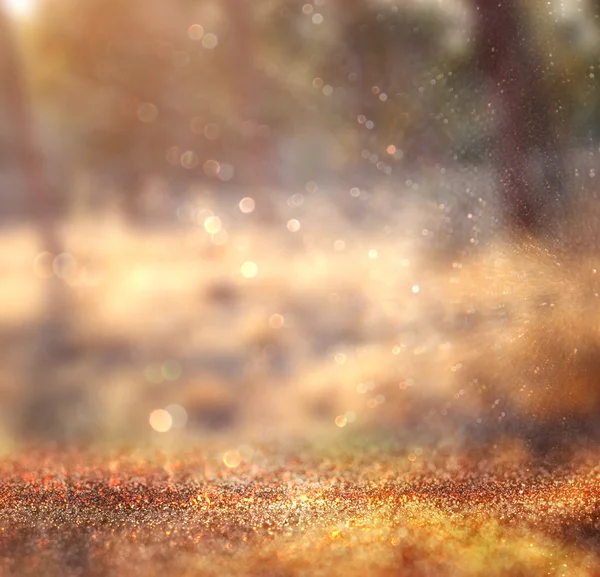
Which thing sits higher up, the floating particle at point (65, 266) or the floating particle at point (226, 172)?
the floating particle at point (226, 172)

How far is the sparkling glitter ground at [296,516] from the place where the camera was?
28.5 inches

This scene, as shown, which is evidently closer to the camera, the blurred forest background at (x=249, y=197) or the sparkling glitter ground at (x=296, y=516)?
the sparkling glitter ground at (x=296, y=516)

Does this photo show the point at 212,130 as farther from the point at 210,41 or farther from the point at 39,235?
the point at 39,235

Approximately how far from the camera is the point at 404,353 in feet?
5.87

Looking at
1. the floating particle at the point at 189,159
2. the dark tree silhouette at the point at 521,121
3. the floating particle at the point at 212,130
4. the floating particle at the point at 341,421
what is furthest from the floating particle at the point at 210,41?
the dark tree silhouette at the point at 521,121

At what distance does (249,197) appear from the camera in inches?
174

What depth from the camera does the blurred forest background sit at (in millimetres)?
1327

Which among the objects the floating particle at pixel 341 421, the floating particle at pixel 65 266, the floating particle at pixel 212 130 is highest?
the floating particle at pixel 212 130

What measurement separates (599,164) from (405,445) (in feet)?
1.68

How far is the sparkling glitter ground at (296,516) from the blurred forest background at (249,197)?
0.32m

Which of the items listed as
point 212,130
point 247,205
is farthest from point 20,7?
point 247,205

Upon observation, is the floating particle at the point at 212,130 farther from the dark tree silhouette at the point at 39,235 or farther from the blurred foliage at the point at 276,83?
the dark tree silhouette at the point at 39,235

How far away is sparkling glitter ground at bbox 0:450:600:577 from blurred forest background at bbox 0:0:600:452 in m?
0.32

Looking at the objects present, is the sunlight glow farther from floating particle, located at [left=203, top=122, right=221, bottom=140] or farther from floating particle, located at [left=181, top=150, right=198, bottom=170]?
floating particle, located at [left=181, top=150, right=198, bottom=170]
